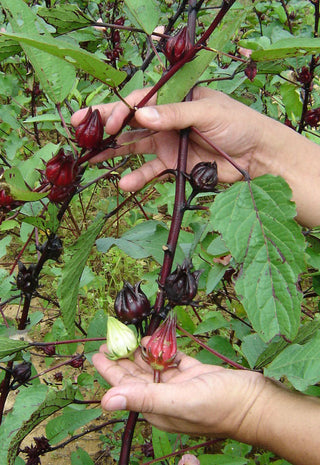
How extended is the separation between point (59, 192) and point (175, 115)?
27 cm

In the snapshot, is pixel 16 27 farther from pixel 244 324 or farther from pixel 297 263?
pixel 244 324

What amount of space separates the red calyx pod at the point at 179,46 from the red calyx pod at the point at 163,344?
1.44 ft

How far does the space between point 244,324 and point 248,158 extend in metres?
0.50

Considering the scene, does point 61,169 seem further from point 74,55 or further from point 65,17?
point 65,17

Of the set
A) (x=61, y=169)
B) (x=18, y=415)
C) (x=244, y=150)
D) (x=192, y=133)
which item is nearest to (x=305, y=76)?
(x=244, y=150)

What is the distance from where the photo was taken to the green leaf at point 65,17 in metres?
0.95

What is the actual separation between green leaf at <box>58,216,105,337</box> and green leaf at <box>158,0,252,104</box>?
0.29m

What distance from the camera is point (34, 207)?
123 centimetres

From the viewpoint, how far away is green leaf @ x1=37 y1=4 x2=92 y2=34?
95cm

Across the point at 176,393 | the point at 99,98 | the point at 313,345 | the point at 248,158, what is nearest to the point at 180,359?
the point at 176,393

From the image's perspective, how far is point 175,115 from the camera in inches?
35.2

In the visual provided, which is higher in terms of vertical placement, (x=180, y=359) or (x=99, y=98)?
(x=99, y=98)

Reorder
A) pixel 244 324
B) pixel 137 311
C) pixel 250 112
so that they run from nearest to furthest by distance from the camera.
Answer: pixel 137 311, pixel 250 112, pixel 244 324

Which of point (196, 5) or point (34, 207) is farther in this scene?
point (34, 207)
